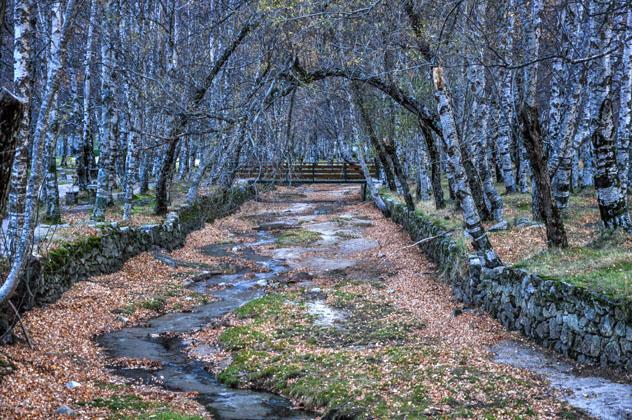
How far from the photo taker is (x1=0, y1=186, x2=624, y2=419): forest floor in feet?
30.0

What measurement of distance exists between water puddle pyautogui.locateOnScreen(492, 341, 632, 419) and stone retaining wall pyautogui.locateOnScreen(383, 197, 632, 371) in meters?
0.40

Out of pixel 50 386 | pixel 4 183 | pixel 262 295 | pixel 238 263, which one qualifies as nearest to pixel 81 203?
pixel 238 263

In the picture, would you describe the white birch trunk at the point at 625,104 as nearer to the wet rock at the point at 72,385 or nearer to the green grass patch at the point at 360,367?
the green grass patch at the point at 360,367

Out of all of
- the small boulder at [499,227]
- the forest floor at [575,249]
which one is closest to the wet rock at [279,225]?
the forest floor at [575,249]

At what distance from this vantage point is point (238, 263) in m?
22.6

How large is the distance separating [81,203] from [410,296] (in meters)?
17.6

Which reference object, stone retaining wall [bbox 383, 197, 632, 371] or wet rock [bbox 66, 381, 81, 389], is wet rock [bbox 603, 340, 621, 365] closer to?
stone retaining wall [bbox 383, 197, 632, 371]

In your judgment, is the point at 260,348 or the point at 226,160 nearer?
the point at 260,348

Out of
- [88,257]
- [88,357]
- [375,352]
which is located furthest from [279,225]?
[88,357]

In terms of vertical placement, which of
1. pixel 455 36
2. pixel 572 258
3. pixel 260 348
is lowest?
pixel 260 348

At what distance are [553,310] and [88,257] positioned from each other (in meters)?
11.6

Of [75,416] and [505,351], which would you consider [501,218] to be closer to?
[505,351]

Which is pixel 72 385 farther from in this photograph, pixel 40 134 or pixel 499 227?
pixel 499 227

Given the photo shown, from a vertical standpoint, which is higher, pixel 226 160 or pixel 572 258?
pixel 226 160
